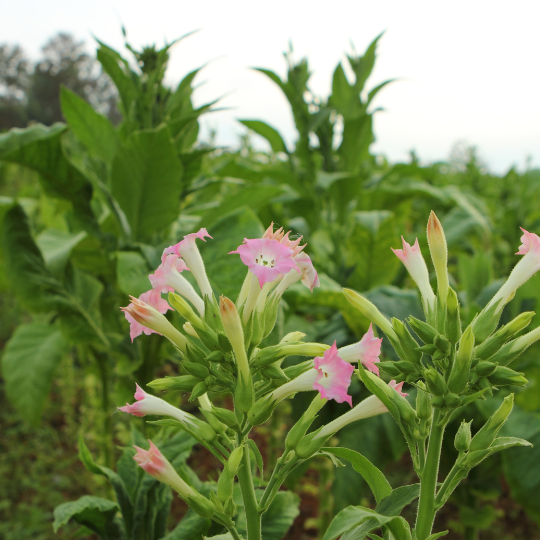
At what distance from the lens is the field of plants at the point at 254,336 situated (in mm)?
641

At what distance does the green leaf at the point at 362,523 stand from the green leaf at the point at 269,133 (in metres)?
2.02

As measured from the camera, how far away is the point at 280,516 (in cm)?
96

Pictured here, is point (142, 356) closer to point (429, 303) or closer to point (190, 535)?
point (190, 535)

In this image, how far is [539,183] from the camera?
124 inches

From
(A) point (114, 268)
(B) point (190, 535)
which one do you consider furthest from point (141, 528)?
(A) point (114, 268)

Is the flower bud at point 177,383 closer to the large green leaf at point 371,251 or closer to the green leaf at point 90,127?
the green leaf at point 90,127

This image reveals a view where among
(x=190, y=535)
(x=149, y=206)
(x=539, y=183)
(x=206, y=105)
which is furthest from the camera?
(x=539, y=183)

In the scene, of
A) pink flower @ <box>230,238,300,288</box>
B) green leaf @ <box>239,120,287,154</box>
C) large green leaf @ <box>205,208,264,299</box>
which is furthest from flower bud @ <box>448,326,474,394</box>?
green leaf @ <box>239,120,287,154</box>

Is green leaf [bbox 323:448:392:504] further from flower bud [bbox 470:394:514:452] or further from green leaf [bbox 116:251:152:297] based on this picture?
green leaf [bbox 116:251:152:297]

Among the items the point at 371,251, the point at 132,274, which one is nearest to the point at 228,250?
the point at 132,274

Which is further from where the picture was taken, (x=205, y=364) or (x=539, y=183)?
(x=539, y=183)

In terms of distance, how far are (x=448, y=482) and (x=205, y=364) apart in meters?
0.35

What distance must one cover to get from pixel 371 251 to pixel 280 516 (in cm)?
127

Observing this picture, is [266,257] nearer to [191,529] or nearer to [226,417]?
[226,417]
